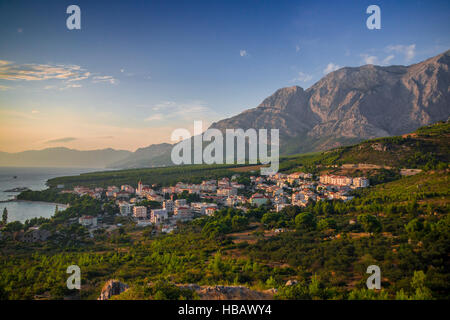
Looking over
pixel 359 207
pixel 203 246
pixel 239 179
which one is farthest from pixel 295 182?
pixel 203 246

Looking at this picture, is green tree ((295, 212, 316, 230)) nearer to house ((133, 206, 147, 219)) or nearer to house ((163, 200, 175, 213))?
house ((163, 200, 175, 213))

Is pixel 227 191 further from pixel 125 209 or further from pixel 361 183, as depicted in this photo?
pixel 361 183

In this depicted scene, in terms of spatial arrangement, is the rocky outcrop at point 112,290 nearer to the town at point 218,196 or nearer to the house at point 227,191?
the town at point 218,196

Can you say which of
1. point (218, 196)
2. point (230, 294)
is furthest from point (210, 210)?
point (230, 294)

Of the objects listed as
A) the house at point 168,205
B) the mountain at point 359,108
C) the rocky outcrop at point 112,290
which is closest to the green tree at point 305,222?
the rocky outcrop at point 112,290

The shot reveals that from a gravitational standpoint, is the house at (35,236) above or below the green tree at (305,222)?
below

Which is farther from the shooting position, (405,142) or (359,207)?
(405,142)

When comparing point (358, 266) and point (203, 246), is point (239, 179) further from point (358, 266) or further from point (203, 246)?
point (358, 266)
